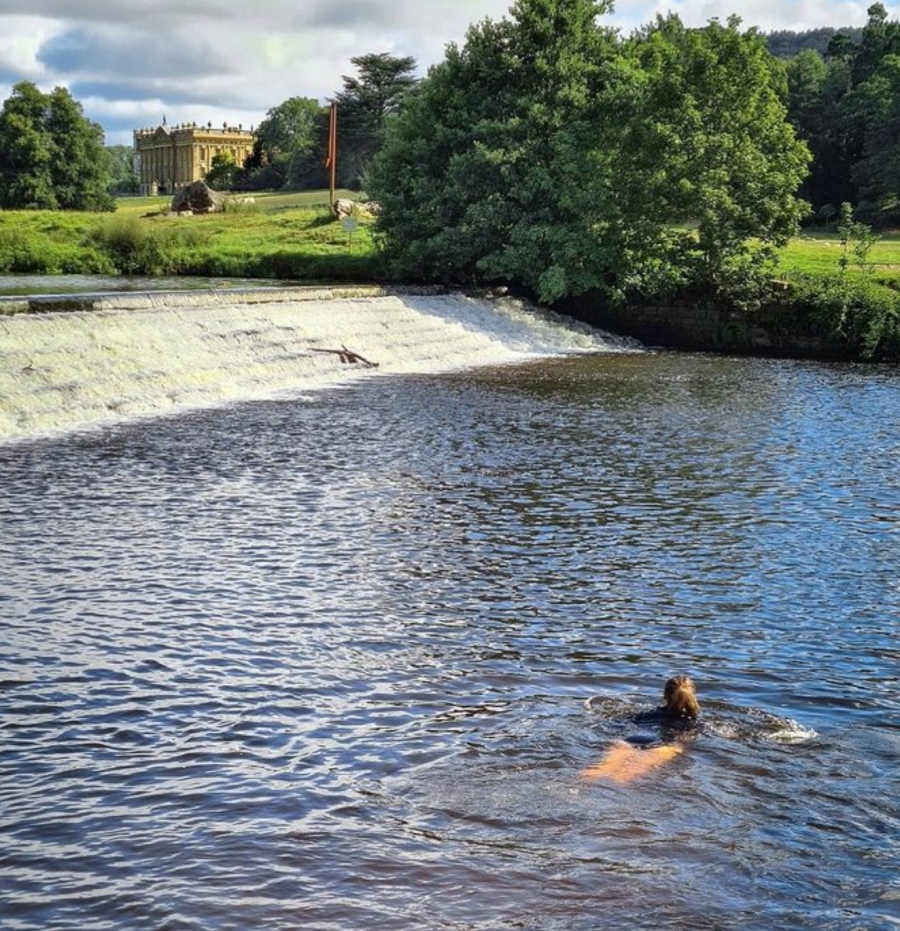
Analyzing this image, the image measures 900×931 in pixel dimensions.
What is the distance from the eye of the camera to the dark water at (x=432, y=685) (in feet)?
19.0

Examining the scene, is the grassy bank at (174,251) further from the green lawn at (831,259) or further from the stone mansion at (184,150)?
the stone mansion at (184,150)

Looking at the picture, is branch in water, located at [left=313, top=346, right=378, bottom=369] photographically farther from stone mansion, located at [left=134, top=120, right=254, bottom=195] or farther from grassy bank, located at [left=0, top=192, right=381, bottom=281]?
stone mansion, located at [left=134, top=120, right=254, bottom=195]

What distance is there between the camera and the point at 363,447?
1736cm

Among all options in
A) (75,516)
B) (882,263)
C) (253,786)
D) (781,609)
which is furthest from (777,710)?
(882,263)

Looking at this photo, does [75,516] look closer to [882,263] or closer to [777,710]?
[777,710]

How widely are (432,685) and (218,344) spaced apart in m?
17.0

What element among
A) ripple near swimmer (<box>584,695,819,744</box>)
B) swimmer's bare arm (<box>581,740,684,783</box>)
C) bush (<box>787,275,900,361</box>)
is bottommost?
swimmer's bare arm (<box>581,740,684,783</box>)

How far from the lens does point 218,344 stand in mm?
24250

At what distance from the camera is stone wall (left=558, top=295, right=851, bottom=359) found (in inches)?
1280

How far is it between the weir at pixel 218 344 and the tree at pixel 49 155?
51.6 meters

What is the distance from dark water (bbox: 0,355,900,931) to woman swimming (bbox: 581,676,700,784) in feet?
0.41

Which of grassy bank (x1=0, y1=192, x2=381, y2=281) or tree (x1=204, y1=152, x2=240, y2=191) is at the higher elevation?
tree (x1=204, y1=152, x2=240, y2=191)

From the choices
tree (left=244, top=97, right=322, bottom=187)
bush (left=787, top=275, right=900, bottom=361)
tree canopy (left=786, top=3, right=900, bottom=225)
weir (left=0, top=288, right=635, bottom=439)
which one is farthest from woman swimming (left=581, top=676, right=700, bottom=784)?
tree (left=244, top=97, right=322, bottom=187)

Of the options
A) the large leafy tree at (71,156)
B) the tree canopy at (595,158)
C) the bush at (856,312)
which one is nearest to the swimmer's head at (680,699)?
the bush at (856,312)
